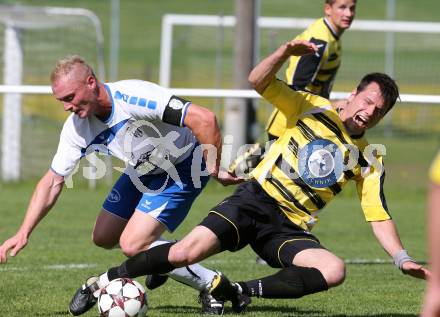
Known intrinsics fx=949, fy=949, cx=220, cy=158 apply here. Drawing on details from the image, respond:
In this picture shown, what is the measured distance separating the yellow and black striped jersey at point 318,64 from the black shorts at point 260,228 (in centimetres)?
206

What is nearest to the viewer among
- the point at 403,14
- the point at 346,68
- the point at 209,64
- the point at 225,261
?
the point at 225,261

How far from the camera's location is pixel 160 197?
20.0ft

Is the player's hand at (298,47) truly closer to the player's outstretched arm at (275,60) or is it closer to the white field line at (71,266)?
the player's outstretched arm at (275,60)

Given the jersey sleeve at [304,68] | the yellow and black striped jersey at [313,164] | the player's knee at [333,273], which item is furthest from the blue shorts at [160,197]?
the jersey sleeve at [304,68]

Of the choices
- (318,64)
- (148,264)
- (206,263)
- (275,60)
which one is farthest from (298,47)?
(206,263)

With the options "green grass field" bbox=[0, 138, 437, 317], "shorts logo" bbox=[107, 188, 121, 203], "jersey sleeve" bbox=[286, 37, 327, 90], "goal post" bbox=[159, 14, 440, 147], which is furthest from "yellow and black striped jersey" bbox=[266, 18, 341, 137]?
Answer: "goal post" bbox=[159, 14, 440, 147]

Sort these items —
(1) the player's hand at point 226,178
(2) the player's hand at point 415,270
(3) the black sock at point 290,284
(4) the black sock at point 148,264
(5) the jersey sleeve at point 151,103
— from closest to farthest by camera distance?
(2) the player's hand at point 415,270 → (3) the black sock at point 290,284 → (4) the black sock at point 148,264 → (5) the jersey sleeve at point 151,103 → (1) the player's hand at point 226,178

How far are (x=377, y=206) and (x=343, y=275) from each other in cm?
56

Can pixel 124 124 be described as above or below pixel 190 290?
above

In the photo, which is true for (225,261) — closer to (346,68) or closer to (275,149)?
(275,149)

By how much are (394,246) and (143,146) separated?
1704 mm

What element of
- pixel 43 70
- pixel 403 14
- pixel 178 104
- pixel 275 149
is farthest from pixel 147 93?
pixel 403 14

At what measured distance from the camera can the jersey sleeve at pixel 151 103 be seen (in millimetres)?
5620

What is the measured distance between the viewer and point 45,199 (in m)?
5.72
